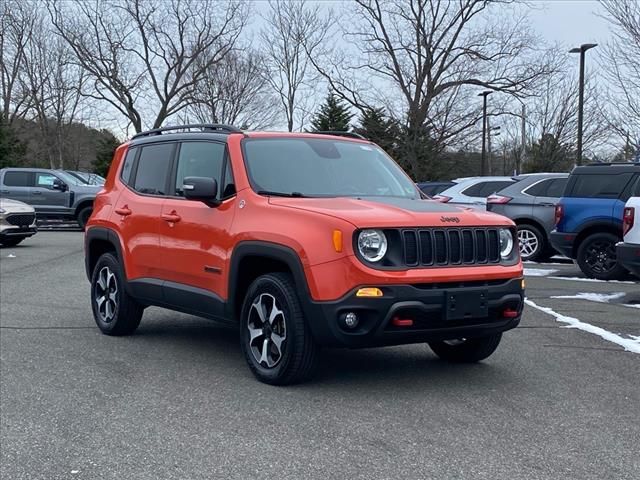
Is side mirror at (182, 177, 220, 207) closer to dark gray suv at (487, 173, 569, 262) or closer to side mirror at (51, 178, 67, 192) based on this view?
dark gray suv at (487, 173, 569, 262)

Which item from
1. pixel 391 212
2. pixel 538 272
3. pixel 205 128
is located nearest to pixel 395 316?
pixel 391 212

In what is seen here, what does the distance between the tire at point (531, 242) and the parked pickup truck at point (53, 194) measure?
13154mm

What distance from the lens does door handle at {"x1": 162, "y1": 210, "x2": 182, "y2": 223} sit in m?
6.89

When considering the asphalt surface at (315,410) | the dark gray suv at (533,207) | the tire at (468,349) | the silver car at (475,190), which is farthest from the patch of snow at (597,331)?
the silver car at (475,190)

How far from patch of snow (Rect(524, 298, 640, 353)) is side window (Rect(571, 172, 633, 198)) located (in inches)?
142

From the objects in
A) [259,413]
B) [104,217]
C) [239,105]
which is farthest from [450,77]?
[259,413]

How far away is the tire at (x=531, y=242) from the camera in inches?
616

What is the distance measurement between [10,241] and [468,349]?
1438cm

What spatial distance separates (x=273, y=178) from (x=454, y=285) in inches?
66.5

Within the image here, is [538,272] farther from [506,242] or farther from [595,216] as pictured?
[506,242]

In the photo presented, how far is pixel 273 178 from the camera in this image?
6.43 m

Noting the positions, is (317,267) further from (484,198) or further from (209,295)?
(484,198)

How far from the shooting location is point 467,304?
556 cm

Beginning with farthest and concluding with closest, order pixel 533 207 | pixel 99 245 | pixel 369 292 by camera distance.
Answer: pixel 533 207 → pixel 99 245 → pixel 369 292
